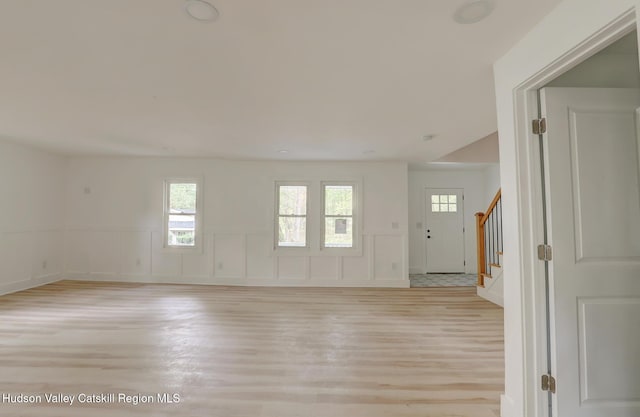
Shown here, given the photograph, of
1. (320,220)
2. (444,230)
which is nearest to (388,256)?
(320,220)

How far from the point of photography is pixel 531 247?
5.09ft

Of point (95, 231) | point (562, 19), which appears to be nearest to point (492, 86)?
point (562, 19)

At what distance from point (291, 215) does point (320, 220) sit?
1.86 feet

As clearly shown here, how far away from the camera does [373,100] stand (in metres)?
2.55

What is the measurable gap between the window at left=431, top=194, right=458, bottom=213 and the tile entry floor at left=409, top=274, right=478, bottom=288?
1.50 meters

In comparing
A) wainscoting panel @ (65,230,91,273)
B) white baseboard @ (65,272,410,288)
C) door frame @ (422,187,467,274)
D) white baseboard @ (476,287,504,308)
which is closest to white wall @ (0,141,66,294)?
wainscoting panel @ (65,230,91,273)

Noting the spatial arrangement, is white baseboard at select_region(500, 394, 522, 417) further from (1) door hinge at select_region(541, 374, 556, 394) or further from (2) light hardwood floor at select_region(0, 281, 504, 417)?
(1) door hinge at select_region(541, 374, 556, 394)

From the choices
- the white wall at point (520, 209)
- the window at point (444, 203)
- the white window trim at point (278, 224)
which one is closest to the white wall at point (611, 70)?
the white wall at point (520, 209)

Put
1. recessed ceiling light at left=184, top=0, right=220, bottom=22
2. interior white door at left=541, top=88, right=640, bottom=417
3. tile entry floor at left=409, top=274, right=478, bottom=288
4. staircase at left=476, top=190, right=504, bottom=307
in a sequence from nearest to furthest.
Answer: recessed ceiling light at left=184, top=0, right=220, bottom=22 < interior white door at left=541, top=88, right=640, bottom=417 < staircase at left=476, top=190, right=504, bottom=307 < tile entry floor at left=409, top=274, right=478, bottom=288

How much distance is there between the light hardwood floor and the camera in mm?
1877

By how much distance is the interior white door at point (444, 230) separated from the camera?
6445 millimetres

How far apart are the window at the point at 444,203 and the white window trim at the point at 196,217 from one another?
5115mm

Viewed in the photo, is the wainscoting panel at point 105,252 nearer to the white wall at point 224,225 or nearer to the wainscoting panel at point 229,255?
the white wall at point 224,225

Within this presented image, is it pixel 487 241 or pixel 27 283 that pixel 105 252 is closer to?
pixel 27 283
